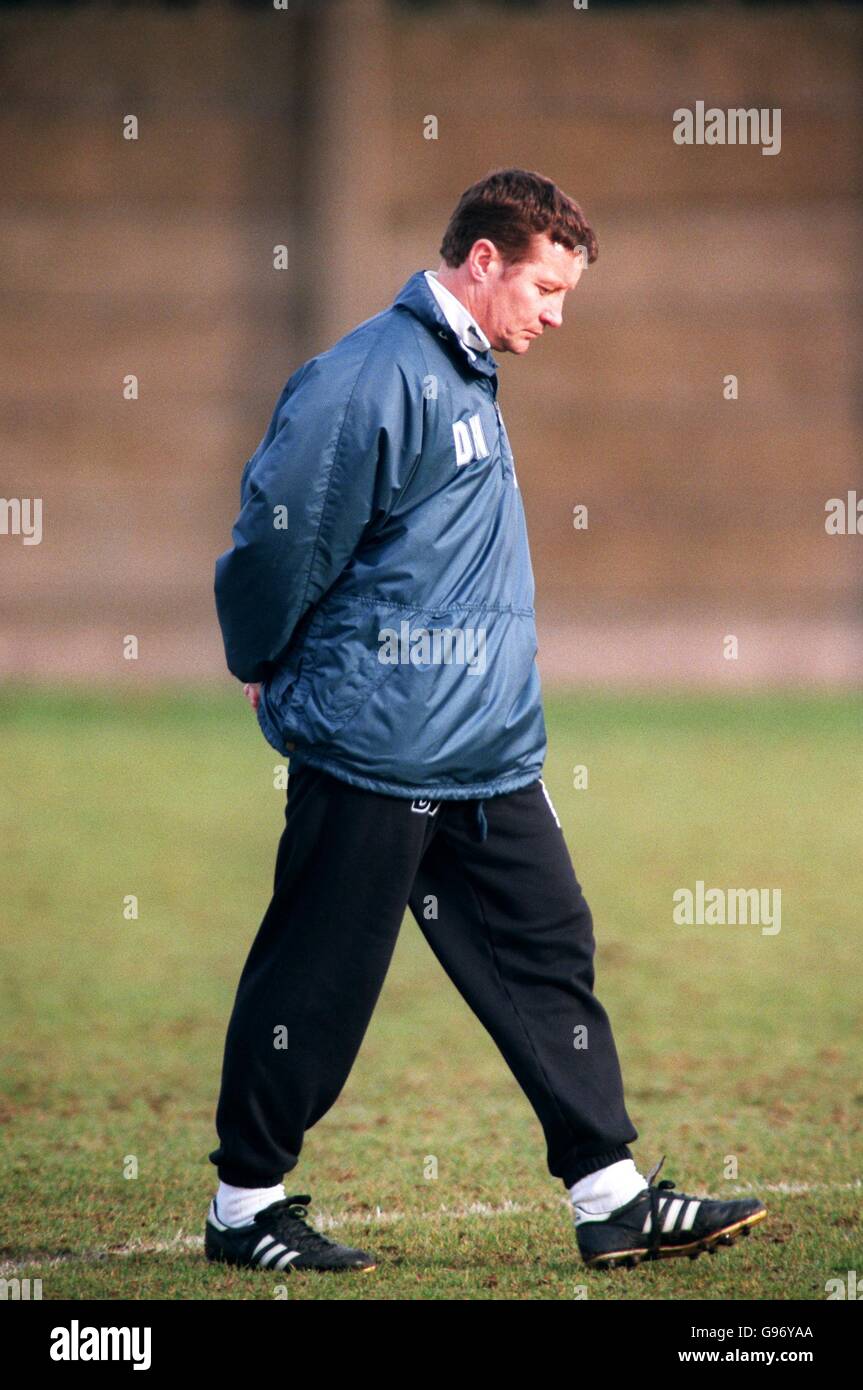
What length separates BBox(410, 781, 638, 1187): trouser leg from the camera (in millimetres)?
3613

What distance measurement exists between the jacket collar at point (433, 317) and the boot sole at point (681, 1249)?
168cm

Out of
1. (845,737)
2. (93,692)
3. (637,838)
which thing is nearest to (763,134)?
(845,737)

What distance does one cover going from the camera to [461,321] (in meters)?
3.53

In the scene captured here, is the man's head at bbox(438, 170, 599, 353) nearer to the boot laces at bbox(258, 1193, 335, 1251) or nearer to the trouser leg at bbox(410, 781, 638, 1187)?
the trouser leg at bbox(410, 781, 638, 1187)

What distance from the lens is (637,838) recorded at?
914cm

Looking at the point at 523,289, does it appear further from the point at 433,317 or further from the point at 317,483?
the point at 317,483

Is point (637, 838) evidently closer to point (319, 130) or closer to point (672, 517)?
point (672, 517)

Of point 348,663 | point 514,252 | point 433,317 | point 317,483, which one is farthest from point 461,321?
point 348,663

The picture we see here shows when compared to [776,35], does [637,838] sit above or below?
below

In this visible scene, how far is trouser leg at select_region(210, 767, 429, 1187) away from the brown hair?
1049 millimetres
